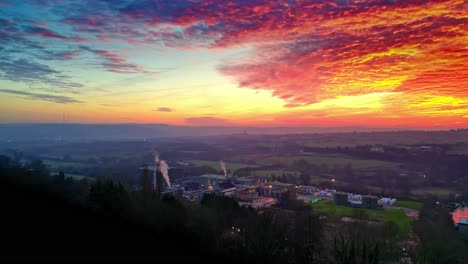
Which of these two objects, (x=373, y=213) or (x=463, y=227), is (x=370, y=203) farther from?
(x=463, y=227)

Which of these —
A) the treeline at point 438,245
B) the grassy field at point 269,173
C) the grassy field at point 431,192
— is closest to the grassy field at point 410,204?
the grassy field at point 431,192

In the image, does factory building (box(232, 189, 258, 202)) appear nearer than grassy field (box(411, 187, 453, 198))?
Yes

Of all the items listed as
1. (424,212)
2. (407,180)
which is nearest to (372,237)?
(424,212)

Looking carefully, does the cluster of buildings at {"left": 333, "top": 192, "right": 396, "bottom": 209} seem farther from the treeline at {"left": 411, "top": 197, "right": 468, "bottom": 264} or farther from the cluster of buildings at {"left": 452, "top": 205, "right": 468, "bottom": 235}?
the treeline at {"left": 411, "top": 197, "right": 468, "bottom": 264}

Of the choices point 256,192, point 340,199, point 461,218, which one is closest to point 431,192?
point 340,199

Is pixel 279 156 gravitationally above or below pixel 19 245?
below

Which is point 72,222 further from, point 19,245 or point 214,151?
point 214,151

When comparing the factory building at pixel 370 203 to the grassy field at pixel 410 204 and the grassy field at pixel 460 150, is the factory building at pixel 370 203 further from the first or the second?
the grassy field at pixel 460 150

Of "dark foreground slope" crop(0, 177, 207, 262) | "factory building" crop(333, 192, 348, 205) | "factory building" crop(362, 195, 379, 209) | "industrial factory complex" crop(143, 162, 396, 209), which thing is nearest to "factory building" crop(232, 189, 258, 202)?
"industrial factory complex" crop(143, 162, 396, 209)
